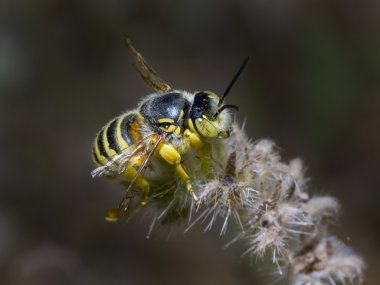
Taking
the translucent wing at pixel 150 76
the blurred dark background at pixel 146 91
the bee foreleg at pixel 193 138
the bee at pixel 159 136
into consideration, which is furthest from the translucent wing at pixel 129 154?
the blurred dark background at pixel 146 91

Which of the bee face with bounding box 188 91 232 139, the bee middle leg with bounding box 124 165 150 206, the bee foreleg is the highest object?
the bee face with bounding box 188 91 232 139

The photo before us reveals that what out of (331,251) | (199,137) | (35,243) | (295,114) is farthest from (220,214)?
(295,114)

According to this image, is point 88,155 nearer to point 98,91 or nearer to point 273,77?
point 98,91

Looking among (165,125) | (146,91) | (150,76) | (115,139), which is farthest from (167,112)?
(146,91)

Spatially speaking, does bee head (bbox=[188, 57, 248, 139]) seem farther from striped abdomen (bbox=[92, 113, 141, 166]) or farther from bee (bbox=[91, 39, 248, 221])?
striped abdomen (bbox=[92, 113, 141, 166])

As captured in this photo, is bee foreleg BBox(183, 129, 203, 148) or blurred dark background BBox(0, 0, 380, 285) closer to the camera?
bee foreleg BBox(183, 129, 203, 148)

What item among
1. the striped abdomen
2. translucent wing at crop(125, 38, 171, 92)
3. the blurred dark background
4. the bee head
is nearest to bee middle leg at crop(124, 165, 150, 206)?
the striped abdomen
